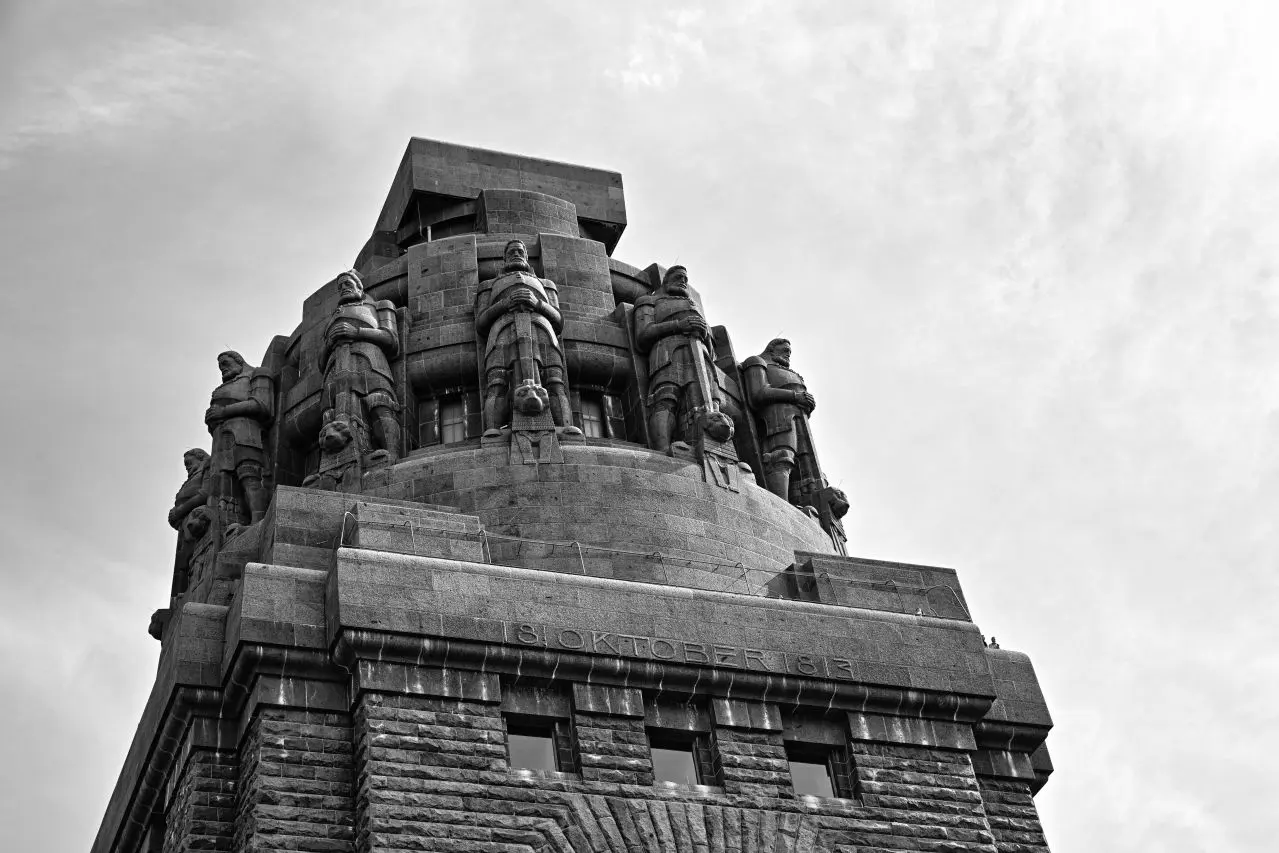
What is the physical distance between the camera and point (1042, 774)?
32.0 m

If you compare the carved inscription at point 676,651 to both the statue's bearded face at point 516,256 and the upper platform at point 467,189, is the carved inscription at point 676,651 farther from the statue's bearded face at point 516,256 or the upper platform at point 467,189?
the upper platform at point 467,189

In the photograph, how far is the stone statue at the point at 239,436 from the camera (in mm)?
37375

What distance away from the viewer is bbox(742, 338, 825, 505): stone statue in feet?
123

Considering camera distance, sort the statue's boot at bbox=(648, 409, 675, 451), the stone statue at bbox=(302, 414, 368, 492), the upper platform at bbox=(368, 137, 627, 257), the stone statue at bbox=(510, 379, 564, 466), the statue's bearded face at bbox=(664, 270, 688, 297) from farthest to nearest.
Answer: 1. the upper platform at bbox=(368, 137, 627, 257)
2. the statue's bearded face at bbox=(664, 270, 688, 297)
3. the statue's boot at bbox=(648, 409, 675, 451)
4. the stone statue at bbox=(302, 414, 368, 492)
5. the stone statue at bbox=(510, 379, 564, 466)

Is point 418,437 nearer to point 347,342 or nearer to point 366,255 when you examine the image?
point 347,342

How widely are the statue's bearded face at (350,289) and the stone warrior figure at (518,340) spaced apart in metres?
2.39

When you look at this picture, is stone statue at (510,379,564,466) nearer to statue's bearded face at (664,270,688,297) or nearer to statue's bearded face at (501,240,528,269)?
statue's bearded face at (501,240,528,269)

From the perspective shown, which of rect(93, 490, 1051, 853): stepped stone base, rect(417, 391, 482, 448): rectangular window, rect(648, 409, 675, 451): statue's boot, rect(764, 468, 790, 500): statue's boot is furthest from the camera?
rect(764, 468, 790, 500): statue's boot

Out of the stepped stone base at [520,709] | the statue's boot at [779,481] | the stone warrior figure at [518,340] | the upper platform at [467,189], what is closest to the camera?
the stepped stone base at [520,709]

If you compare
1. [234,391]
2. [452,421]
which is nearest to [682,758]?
[452,421]

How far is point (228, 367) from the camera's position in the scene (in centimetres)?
3956

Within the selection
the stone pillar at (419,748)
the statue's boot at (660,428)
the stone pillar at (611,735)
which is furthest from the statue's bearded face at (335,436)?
the stone pillar at (611,735)

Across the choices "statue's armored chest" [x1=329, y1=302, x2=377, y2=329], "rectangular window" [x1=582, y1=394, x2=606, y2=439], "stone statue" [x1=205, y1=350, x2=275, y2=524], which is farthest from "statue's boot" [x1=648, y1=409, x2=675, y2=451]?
"stone statue" [x1=205, y1=350, x2=275, y2=524]

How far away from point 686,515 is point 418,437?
6.05 m
